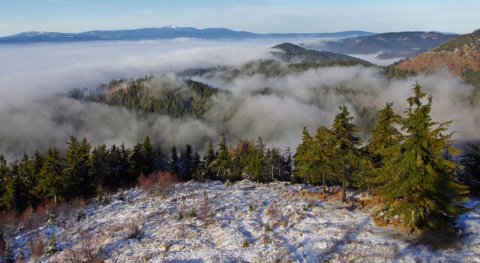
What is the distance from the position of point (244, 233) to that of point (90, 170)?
1450 inches

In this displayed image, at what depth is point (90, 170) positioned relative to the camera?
53.2 meters

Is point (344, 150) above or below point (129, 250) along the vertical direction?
above

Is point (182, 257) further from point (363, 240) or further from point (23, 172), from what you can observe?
point (23, 172)

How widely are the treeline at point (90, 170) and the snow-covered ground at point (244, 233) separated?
1528cm

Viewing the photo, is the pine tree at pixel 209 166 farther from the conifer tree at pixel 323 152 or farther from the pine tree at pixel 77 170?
the conifer tree at pixel 323 152

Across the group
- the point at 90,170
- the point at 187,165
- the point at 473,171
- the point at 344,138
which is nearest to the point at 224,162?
the point at 187,165

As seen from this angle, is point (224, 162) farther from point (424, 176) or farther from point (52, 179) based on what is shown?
point (424, 176)

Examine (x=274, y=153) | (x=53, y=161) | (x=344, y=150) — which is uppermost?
(x=344, y=150)

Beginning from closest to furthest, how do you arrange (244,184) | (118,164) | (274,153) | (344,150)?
(344,150), (244,184), (118,164), (274,153)

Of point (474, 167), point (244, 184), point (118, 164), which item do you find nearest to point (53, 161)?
point (118, 164)

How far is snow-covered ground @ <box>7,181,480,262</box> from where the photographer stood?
2097 cm

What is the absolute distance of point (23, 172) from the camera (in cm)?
5122

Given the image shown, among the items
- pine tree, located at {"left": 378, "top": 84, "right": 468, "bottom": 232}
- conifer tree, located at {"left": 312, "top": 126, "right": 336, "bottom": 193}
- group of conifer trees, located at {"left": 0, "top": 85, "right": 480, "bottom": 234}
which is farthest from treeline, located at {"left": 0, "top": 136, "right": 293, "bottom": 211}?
pine tree, located at {"left": 378, "top": 84, "right": 468, "bottom": 232}

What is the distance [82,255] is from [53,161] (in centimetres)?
2816
